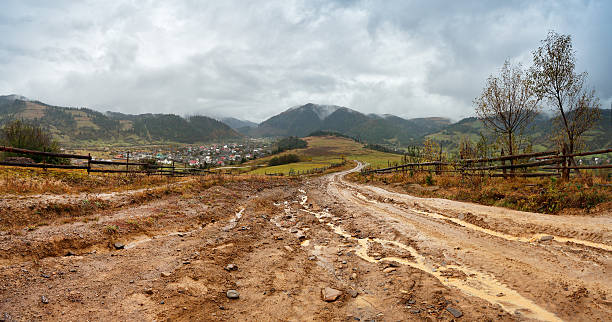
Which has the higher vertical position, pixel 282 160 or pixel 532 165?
pixel 532 165

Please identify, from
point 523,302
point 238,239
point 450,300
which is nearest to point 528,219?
point 523,302

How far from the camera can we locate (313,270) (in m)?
6.28

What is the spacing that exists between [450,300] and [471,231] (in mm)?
4824

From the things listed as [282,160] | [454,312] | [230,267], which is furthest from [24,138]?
[282,160]

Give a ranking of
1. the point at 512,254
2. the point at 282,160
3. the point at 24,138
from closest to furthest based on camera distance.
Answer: the point at 512,254 < the point at 24,138 < the point at 282,160

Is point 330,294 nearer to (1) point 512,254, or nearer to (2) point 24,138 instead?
(1) point 512,254

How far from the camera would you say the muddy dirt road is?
13.9ft

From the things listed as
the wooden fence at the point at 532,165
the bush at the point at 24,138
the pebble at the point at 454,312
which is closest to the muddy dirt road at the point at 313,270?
the pebble at the point at 454,312

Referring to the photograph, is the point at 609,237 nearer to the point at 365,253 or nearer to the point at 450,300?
the point at 450,300

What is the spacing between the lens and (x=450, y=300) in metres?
4.48

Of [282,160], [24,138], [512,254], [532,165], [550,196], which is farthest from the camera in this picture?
[282,160]

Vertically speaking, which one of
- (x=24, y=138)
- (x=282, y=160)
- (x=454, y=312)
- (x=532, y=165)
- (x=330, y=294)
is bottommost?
(x=282, y=160)

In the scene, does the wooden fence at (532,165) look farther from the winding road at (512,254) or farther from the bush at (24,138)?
the bush at (24,138)

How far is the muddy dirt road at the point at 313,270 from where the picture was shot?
4.22 m
